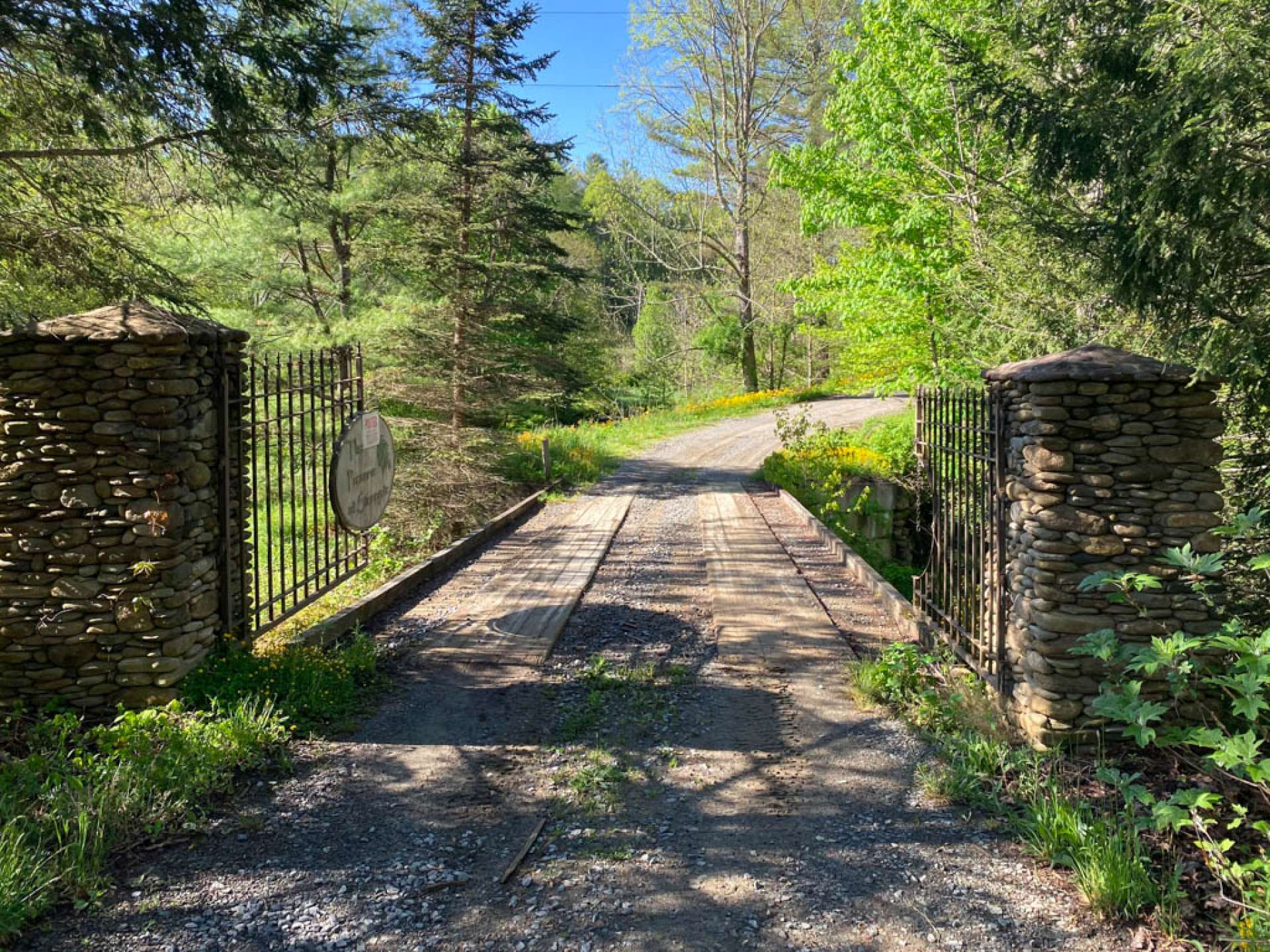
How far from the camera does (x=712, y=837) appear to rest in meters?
3.91

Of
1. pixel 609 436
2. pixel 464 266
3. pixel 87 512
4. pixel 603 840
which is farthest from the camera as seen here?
pixel 609 436

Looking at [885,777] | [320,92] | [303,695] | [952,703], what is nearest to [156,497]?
[303,695]

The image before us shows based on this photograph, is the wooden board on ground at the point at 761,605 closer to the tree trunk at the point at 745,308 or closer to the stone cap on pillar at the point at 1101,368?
the stone cap on pillar at the point at 1101,368

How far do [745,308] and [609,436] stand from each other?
11577mm

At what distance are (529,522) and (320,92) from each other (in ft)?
23.7

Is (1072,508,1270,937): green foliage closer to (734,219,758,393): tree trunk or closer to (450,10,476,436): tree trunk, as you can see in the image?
(450,10,476,436): tree trunk

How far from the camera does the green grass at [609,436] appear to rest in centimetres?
1647

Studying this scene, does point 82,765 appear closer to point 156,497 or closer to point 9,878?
point 9,878

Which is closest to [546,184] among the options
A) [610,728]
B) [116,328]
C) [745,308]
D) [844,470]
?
[844,470]

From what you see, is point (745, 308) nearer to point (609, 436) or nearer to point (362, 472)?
point (609, 436)

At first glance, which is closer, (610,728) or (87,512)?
(87,512)

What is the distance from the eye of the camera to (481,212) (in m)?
13.9

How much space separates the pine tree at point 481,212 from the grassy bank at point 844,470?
175 inches

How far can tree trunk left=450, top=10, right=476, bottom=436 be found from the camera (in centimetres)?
1307
